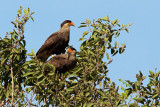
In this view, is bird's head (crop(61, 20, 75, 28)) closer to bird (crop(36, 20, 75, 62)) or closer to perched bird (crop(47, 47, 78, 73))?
bird (crop(36, 20, 75, 62))

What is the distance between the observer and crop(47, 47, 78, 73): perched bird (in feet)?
33.6

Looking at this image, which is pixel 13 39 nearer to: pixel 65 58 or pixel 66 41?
pixel 65 58

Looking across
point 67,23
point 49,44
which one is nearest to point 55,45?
point 49,44

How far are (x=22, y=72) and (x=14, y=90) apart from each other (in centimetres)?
56

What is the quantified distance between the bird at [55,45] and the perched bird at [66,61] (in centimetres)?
101

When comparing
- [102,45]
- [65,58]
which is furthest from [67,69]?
[102,45]

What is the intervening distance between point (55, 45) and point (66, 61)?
153 centimetres

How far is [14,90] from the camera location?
9.26 metres

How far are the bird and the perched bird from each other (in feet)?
3.30

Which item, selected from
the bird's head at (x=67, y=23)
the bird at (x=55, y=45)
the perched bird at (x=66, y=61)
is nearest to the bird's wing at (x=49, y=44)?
the bird at (x=55, y=45)

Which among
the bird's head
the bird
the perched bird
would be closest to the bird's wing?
the bird

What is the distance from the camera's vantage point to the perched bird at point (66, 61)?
10.2 metres

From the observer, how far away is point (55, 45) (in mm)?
11867

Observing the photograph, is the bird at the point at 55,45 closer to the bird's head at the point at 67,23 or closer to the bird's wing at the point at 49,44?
the bird's wing at the point at 49,44
